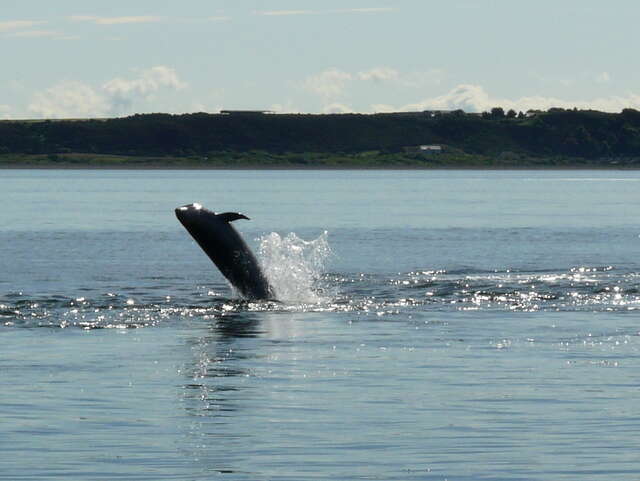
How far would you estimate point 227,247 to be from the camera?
3700 centimetres

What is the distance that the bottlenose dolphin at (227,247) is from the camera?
35.9 m

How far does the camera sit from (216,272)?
51344 millimetres

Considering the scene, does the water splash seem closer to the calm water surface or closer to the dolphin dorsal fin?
the calm water surface

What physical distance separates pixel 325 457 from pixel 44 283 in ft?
90.4

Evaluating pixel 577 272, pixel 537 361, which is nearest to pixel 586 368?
pixel 537 361

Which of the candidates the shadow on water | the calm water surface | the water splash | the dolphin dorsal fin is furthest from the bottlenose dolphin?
the shadow on water

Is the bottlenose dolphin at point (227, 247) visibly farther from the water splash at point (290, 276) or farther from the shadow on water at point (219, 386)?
the shadow on water at point (219, 386)

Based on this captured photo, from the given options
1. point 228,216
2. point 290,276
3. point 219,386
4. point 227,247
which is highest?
point 228,216

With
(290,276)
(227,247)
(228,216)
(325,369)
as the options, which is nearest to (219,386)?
(325,369)

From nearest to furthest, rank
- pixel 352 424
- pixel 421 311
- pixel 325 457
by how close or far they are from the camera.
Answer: pixel 325 457 < pixel 352 424 < pixel 421 311

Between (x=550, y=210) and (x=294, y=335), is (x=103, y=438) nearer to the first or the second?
(x=294, y=335)

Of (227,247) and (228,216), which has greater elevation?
(228,216)

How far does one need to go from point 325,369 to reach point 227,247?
10643 mm

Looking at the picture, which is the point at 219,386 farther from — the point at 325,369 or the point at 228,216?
the point at 228,216
